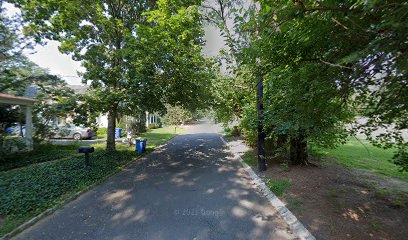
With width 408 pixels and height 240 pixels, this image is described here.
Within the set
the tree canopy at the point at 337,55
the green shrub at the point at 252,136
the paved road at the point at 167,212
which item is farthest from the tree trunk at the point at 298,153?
the tree canopy at the point at 337,55

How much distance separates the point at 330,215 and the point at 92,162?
313 inches

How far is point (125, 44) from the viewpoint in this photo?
9.02 metres

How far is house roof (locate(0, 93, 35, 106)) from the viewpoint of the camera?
9070 mm

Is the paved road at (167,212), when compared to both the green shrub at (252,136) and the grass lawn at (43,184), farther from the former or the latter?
the green shrub at (252,136)

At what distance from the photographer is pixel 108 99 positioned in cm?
789

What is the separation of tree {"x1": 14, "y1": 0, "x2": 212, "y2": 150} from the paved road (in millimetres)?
3554

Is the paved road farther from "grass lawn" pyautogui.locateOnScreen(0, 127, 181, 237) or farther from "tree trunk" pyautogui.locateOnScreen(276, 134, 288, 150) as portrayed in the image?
"tree trunk" pyautogui.locateOnScreen(276, 134, 288, 150)

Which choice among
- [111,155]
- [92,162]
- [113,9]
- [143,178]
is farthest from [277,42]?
[113,9]

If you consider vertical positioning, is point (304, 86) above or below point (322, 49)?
below

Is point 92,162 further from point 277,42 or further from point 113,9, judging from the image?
point 277,42

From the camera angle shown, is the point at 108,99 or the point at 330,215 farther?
the point at 108,99

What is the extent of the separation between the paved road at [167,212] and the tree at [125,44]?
3554 millimetres

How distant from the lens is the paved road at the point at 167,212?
3.64m

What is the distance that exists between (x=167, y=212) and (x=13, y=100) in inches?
390
